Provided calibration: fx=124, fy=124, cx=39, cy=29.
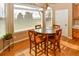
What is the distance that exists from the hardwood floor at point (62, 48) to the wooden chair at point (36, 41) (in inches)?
2.8

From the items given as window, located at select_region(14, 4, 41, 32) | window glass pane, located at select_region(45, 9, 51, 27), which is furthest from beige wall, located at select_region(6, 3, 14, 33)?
window glass pane, located at select_region(45, 9, 51, 27)

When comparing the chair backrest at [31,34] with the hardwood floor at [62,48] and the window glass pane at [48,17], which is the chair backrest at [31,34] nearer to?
the hardwood floor at [62,48]

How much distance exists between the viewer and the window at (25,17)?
168 cm

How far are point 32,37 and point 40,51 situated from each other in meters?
0.23

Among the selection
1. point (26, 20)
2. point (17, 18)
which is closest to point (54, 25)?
point (26, 20)

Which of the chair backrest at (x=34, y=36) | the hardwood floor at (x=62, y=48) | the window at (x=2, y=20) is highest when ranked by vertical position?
the window at (x=2, y=20)

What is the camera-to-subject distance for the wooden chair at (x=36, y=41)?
1.73 metres

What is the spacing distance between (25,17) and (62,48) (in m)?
0.67

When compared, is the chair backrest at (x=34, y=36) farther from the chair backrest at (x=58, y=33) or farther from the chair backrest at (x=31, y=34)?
the chair backrest at (x=58, y=33)

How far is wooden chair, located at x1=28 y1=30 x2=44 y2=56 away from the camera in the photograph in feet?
5.66

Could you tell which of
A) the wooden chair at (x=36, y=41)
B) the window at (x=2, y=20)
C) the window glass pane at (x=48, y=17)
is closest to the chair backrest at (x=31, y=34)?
the wooden chair at (x=36, y=41)

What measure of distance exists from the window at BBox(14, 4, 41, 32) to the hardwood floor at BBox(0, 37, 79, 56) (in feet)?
0.72

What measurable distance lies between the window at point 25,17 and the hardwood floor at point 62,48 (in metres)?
0.22

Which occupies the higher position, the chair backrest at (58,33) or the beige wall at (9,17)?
the beige wall at (9,17)
